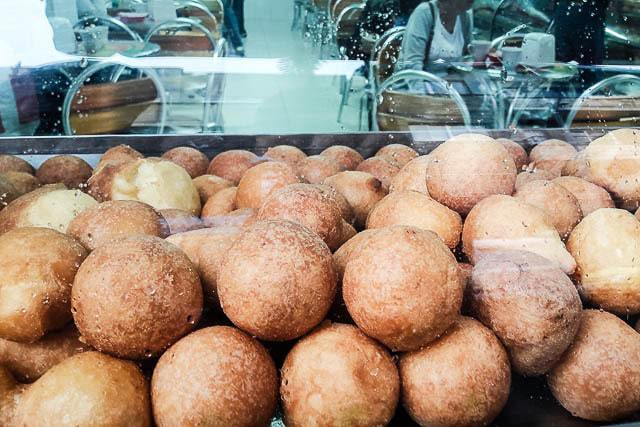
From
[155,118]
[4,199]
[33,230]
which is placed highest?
[33,230]

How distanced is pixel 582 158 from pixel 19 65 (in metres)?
1.98

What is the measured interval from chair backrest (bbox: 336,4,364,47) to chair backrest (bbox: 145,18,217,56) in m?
1.02

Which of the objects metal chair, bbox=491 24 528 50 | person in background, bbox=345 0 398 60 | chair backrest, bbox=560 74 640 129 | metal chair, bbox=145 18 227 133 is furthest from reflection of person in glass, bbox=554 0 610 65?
metal chair, bbox=145 18 227 133

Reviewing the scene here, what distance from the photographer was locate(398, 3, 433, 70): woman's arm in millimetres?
3299

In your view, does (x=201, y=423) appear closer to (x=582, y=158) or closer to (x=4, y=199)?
(x=4, y=199)

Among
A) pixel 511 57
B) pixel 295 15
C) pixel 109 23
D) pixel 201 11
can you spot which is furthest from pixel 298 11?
pixel 109 23

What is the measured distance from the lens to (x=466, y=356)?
1.07 metres

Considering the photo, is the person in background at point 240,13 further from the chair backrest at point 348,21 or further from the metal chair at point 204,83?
the chair backrest at point 348,21

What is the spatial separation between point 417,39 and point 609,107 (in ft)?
4.70

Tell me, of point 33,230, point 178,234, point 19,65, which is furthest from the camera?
point 19,65

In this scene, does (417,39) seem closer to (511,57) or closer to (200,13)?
(511,57)

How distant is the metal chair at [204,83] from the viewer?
2.79 metres

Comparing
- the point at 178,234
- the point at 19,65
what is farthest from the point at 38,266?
the point at 19,65

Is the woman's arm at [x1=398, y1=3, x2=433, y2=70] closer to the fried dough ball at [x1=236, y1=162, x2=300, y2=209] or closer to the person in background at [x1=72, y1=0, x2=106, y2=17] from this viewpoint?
the person in background at [x1=72, y1=0, x2=106, y2=17]
